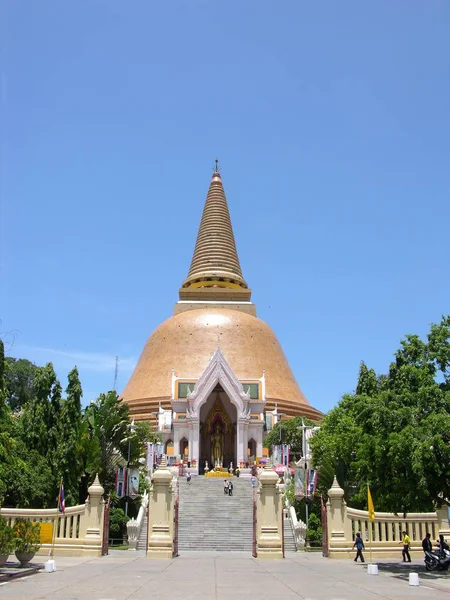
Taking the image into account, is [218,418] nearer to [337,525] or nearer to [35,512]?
[337,525]

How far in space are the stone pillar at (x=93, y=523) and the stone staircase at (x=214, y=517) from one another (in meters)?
4.35

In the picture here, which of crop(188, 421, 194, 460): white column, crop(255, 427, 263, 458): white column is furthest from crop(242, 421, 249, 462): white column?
crop(188, 421, 194, 460): white column

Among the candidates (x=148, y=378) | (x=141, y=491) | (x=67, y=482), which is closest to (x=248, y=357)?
(x=148, y=378)

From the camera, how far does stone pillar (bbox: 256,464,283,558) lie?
69.3ft

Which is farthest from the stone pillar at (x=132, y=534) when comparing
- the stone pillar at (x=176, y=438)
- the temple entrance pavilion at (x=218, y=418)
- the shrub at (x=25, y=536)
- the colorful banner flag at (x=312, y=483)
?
the stone pillar at (x=176, y=438)

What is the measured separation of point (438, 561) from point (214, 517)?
40.6ft

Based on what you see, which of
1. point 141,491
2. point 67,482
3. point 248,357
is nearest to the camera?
point 67,482

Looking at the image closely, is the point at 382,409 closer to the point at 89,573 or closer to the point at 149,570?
the point at 149,570

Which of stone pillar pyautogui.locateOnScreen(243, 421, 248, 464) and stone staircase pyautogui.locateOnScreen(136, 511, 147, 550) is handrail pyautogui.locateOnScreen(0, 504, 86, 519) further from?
stone pillar pyautogui.locateOnScreen(243, 421, 248, 464)

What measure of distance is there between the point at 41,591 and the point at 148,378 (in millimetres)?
43840

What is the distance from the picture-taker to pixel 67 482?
27.0 metres

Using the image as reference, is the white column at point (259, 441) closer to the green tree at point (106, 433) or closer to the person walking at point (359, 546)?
the green tree at point (106, 433)

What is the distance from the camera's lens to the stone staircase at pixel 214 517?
25.3 meters

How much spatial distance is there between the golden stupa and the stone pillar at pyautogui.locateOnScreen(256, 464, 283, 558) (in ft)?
80.0
